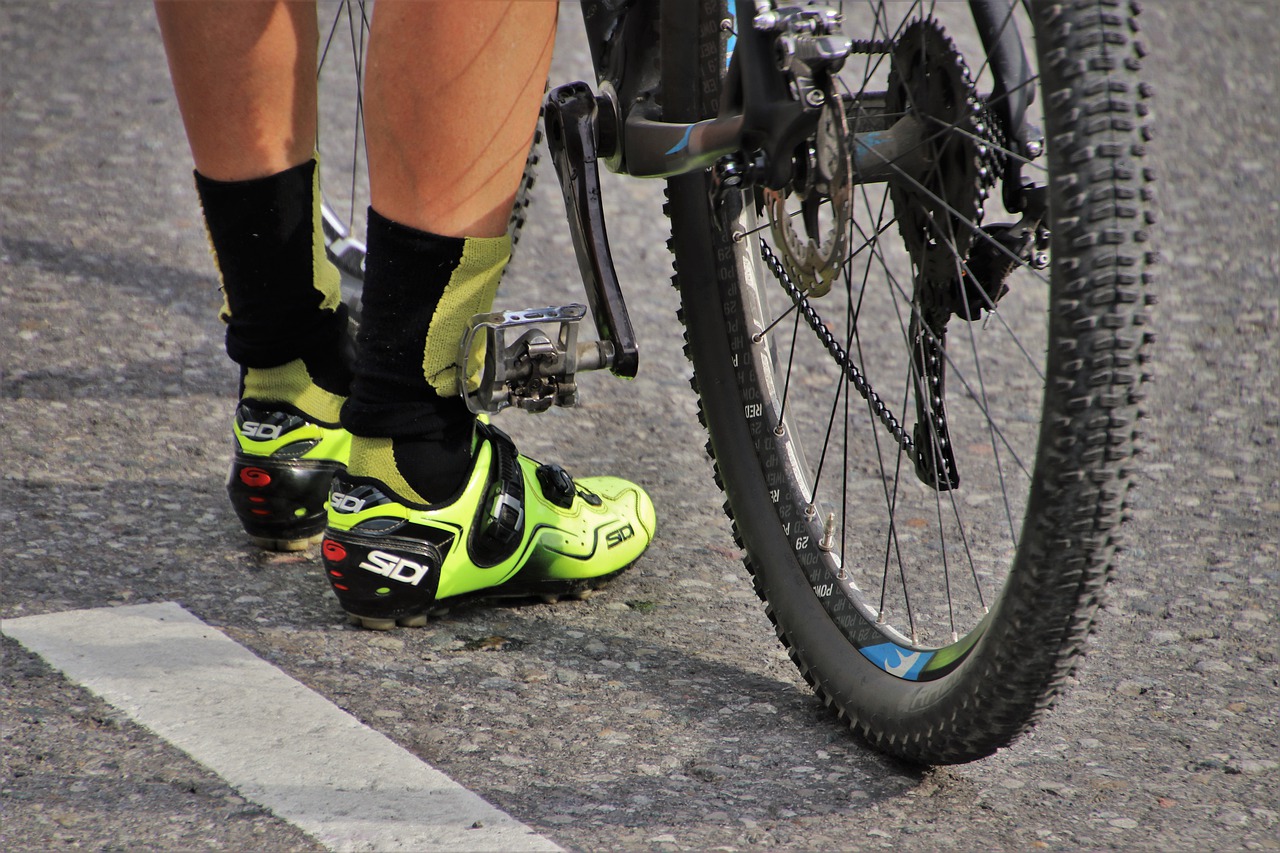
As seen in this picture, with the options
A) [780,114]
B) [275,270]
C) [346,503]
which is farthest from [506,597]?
[780,114]

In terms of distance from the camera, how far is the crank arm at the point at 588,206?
1653 millimetres

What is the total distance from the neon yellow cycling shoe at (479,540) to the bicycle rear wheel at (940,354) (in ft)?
0.74

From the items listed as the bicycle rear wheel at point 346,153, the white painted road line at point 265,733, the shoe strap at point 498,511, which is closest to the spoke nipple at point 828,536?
the shoe strap at point 498,511

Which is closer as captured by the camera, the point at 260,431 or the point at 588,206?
the point at 588,206

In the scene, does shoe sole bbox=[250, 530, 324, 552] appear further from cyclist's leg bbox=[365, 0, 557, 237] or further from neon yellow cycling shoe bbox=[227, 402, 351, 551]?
cyclist's leg bbox=[365, 0, 557, 237]

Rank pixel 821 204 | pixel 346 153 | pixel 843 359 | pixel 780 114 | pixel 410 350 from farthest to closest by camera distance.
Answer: pixel 346 153
pixel 843 359
pixel 410 350
pixel 821 204
pixel 780 114

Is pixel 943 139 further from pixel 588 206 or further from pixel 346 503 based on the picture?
pixel 346 503

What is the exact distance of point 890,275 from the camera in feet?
5.30

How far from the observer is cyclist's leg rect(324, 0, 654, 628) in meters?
1.48

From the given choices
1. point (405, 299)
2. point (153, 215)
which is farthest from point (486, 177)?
point (153, 215)

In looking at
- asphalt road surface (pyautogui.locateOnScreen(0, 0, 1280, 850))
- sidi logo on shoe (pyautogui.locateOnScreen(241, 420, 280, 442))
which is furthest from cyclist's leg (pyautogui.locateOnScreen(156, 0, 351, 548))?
asphalt road surface (pyautogui.locateOnScreen(0, 0, 1280, 850))

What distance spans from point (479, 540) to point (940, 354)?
62cm

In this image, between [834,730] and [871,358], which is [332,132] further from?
[834,730]

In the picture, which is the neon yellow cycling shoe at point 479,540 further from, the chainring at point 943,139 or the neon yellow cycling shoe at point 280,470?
the chainring at point 943,139
